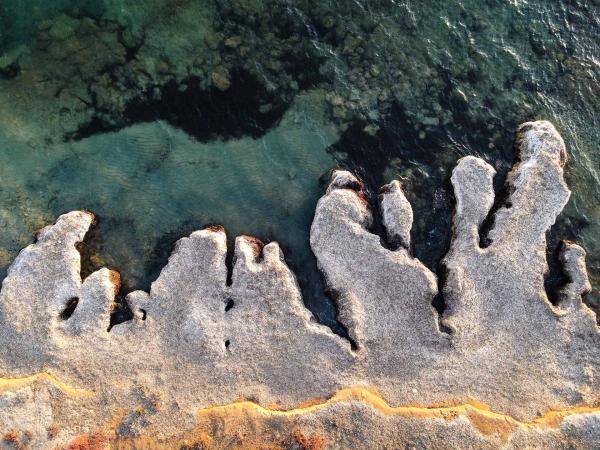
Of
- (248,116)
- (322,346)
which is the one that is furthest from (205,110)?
(322,346)

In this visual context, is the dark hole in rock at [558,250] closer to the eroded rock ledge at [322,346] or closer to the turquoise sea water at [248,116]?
the turquoise sea water at [248,116]

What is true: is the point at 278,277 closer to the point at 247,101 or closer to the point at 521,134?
the point at 247,101

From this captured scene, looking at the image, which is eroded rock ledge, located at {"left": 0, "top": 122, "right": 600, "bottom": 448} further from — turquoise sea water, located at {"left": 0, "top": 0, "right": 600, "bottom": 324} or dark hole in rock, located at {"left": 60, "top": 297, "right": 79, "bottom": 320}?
turquoise sea water, located at {"left": 0, "top": 0, "right": 600, "bottom": 324}

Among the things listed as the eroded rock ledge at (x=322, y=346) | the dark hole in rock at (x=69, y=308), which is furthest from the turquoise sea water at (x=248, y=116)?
the dark hole in rock at (x=69, y=308)

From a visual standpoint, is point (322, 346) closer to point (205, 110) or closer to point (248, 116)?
point (248, 116)

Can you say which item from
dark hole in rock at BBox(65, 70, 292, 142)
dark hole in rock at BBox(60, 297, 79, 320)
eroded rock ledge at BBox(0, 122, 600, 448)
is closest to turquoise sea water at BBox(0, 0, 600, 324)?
dark hole in rock at BBox(65, 70, 292, 142)

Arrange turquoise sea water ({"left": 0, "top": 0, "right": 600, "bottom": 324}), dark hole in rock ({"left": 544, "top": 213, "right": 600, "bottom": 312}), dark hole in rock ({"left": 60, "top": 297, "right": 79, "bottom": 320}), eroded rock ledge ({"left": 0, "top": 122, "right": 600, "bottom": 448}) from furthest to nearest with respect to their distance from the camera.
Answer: turquoise sea water ({"left": 0, "top": 0, "right": 600, "bottom": 324})
dark hole in rock ({"left": 544, "top": 213, "right": 600, "bottom": 312})
dark hole in rock ({"left": 60, "top": 297, "right": 79, "bottom": 320})
eroded rock ledge ({"left": 0, "top": 122, "right": 600, "bottom": 448})
